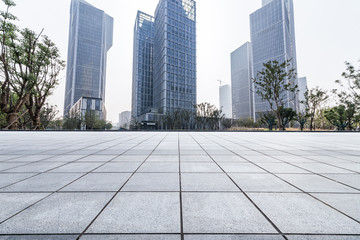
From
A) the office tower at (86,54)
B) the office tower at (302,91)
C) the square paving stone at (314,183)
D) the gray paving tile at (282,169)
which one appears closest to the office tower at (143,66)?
the office tower at (86,54)

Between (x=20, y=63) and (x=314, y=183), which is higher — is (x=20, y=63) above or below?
above

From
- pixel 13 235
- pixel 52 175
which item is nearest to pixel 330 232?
pixel 13 235

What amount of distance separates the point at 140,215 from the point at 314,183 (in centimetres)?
255

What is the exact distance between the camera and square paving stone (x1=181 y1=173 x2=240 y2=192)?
7.06 ft

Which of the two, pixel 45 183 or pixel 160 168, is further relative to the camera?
pixel 160 168

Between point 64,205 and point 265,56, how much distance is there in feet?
425

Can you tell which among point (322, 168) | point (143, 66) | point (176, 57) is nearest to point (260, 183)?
point (322, 168)

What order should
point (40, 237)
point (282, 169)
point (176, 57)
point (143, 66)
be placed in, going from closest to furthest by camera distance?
point (40, 237), point (282, 169), point (176, 57), point (143, 66)

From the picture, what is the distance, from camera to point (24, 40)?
1856cm

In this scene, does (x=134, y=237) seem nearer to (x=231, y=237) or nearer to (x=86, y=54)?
(x=231, y=237)

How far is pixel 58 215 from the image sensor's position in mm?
1481

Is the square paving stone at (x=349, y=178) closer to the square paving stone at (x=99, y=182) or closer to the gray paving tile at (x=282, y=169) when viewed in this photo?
the gray paving tile at (x=282, y=169)

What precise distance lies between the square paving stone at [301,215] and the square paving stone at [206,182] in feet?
1.21

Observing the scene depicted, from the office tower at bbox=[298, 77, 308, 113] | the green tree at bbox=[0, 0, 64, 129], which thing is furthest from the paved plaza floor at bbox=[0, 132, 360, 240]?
the office tower at bbox=[298, 77, 308, 113]
